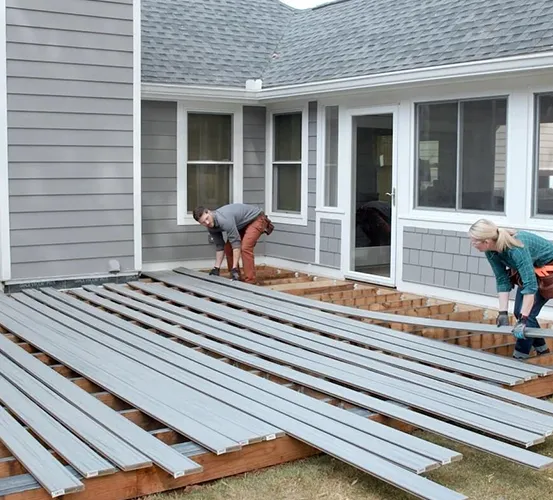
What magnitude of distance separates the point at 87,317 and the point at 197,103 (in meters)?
4.56

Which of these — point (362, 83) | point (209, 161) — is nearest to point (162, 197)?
point (209, 161)

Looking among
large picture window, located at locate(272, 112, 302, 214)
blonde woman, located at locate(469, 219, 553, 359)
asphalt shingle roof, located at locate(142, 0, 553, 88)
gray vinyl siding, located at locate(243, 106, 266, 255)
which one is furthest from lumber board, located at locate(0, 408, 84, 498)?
gray vinyl siding, located at locate(243, 106, 266, 255)

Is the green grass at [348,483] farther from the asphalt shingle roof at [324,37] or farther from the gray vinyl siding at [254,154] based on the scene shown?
the gray vinyl siding at [254,154]

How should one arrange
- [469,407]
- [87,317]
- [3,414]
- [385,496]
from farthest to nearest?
1. [87,317]
2. [469,407]
3. [3,414]
4. [385,496]

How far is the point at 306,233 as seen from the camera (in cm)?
1116

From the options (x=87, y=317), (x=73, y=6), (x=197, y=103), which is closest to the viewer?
(x=87, y=317)

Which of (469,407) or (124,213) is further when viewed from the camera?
(124,213)

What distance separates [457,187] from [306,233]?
9.34ft

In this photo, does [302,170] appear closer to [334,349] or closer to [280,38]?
[280,38]

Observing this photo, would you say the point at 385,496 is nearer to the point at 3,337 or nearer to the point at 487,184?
the point at 3,337

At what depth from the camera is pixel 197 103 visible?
36.6ft

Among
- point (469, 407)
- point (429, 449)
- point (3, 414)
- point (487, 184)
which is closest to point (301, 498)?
point (429, 449)

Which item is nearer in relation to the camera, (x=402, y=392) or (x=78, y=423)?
(x=78, y=423)

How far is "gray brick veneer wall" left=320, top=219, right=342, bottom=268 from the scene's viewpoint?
1058 centimetres
